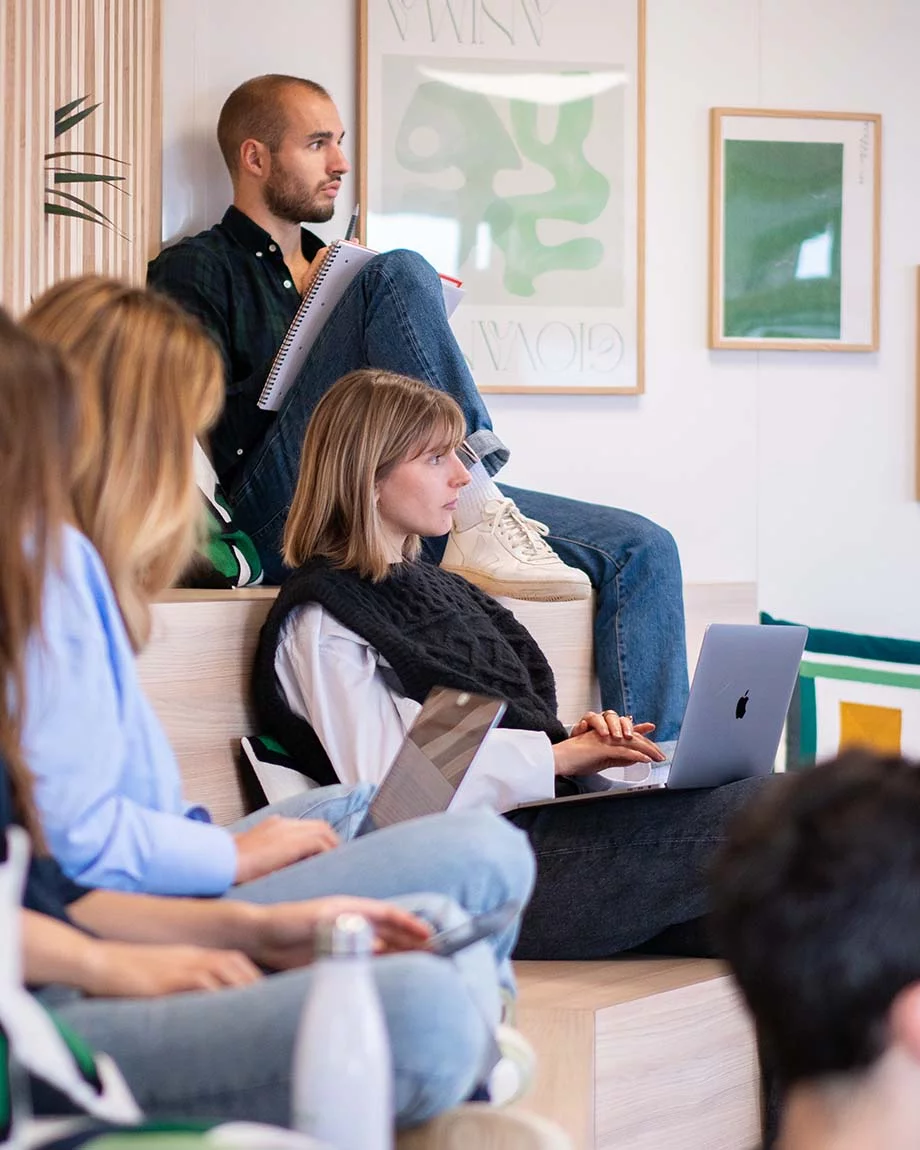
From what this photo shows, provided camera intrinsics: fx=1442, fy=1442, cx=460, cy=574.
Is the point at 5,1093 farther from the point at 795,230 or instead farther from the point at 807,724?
the point at 795,230

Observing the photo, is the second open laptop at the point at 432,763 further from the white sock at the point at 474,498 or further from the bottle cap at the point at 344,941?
the white sock at the point at 474,498

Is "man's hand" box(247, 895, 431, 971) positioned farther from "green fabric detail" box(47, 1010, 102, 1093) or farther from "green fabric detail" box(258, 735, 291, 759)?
"green fabric detail" box(258, 735, 291, 759)

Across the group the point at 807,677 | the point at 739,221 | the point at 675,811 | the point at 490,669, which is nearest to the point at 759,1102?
the point at 675,811

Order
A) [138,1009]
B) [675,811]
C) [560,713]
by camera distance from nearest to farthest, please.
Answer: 1. [138,1009]
2. [675,811]
3. [560,713]

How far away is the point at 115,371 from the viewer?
1.22m

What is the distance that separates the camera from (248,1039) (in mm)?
944

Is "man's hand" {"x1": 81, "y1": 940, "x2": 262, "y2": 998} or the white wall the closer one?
"man's hand" {"x1": 81, "y1": 940, "x2": 262, "y2": 998}

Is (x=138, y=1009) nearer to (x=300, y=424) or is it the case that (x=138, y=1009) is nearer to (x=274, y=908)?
(x=274, y=908)

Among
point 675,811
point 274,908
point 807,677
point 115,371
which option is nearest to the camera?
point 274,908

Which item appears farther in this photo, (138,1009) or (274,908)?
(274,908)

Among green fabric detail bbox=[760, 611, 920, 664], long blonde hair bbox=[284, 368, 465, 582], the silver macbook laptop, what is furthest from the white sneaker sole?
green fabric detail bbox=[760, 611, 920, 664]

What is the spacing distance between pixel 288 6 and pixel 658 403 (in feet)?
4.06

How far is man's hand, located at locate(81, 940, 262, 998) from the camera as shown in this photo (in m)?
0.99

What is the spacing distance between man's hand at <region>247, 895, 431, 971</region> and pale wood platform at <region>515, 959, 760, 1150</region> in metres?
0.54
